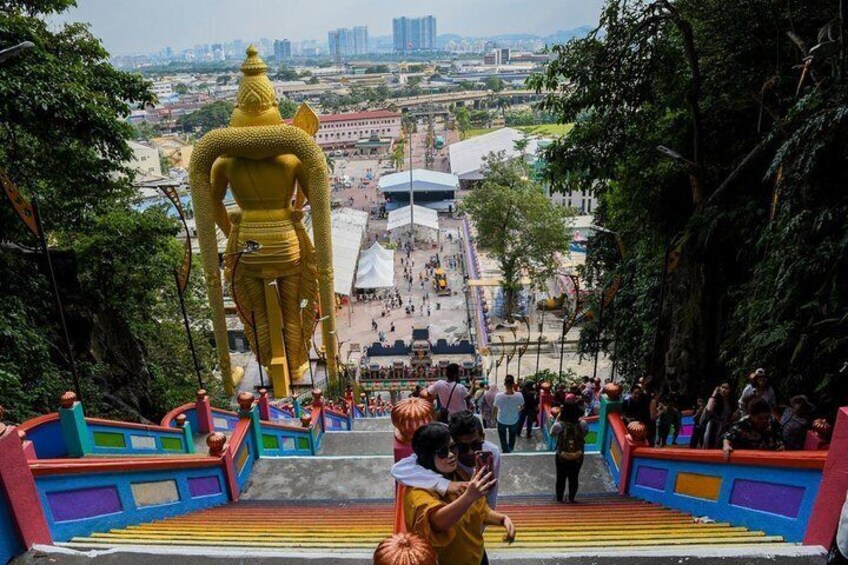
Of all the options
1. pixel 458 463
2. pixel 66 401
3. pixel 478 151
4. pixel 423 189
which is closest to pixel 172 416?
pixel 66 401

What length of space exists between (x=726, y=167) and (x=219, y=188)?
896 cm

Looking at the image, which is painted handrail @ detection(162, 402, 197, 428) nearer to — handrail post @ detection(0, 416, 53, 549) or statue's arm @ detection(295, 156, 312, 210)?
handrail post @ detection(0, 416, 53, 549)

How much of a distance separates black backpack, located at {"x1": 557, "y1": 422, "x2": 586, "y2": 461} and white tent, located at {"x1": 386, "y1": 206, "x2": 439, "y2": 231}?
29340 millimetres

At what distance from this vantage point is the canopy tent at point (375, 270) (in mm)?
25969

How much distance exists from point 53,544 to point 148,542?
556 millimetres

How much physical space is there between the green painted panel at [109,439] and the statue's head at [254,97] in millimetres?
7264

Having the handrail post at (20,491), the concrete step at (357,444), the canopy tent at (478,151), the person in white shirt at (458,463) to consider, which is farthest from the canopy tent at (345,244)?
the person in white shirt at (458,463)

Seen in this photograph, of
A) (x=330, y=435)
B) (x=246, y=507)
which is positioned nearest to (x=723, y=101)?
(x=330, y=435)

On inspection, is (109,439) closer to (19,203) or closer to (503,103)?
(19,203)

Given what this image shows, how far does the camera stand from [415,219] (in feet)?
113

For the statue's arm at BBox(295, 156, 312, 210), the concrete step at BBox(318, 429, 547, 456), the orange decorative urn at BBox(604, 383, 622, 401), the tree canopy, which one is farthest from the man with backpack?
the statue's arm at BBox(295, 156, 312, 210)

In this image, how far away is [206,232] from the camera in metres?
11.8

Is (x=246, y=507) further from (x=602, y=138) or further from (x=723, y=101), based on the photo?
(x=723, y=101)

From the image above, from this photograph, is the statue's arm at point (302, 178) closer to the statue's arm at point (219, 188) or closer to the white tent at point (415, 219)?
the statue's arm at point (219, 188)
